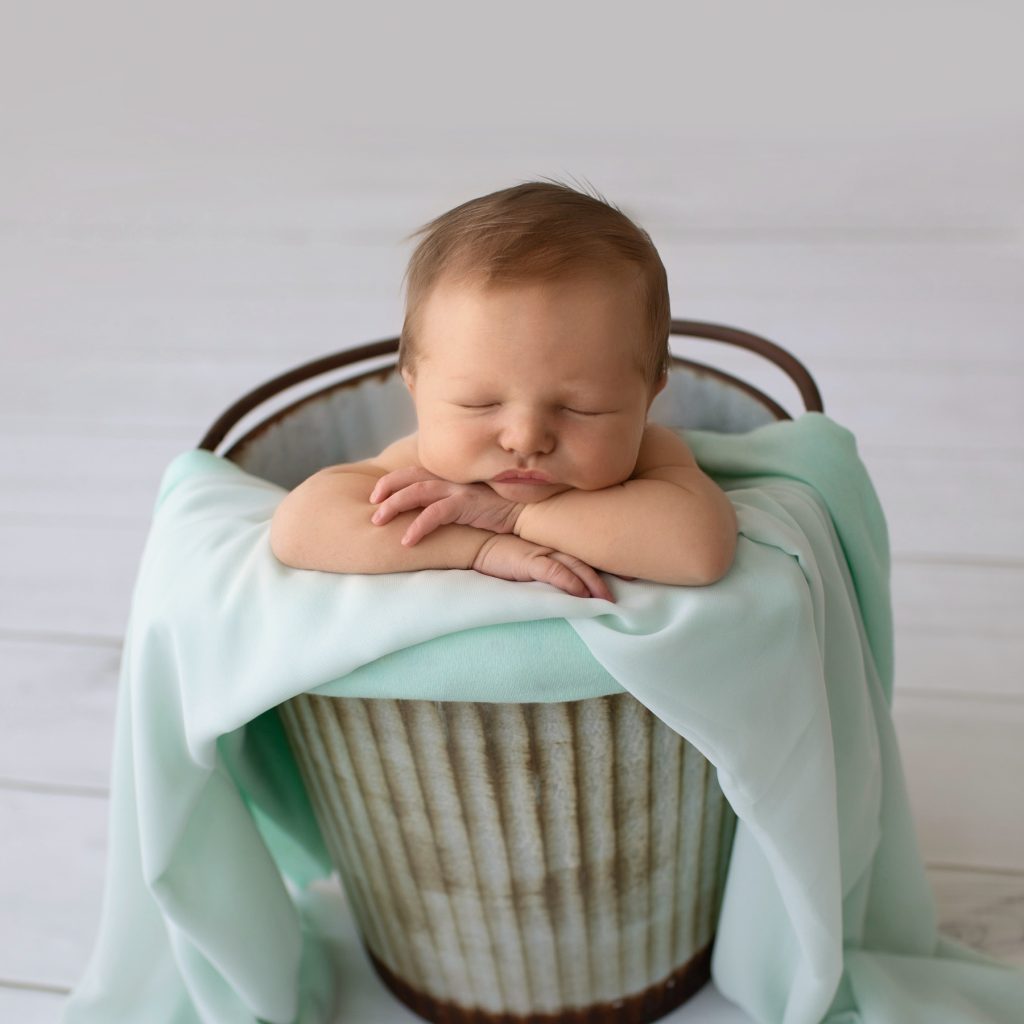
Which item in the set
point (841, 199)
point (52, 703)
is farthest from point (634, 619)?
point (841, 199)

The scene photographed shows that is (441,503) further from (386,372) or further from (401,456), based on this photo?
(386,372)

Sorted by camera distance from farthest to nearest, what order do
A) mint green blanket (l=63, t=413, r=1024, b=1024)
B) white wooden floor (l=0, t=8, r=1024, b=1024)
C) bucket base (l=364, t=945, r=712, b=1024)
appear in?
1. white wooden floor (l=0, t=8, r=1024, b=1024)
2. bucket base (l=364, t=945, r=712, b=1024)
3. mint green blanket (l=63, t=413, r=1024, b=1024)

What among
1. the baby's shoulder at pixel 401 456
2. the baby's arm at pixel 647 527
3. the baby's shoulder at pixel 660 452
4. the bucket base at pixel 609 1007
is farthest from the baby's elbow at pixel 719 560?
the bucket base at pixel 609 1007

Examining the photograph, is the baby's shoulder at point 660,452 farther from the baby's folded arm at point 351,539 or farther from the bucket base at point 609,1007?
the bucket base at point 609,1007

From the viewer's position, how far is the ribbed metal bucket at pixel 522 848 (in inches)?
33.9

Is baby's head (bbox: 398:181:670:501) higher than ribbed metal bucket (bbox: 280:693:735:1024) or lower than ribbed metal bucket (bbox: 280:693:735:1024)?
higher

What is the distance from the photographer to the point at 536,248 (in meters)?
0.81

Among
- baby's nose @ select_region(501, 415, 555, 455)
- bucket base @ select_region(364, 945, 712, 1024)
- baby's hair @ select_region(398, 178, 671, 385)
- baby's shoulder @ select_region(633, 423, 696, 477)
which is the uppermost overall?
baby's hair @ select_region(398, 178, 671, 385)

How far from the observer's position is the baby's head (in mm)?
808

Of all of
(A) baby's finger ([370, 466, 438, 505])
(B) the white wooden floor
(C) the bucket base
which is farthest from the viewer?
(B) the white wooden floor

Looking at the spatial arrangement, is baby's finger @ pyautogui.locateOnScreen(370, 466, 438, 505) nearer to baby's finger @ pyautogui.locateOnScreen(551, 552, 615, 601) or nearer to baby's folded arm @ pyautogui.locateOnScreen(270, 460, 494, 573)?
baby's folded arm @ pyautogui.locateOnScreen(270, 460, 494, 573)

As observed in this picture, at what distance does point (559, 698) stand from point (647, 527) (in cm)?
12

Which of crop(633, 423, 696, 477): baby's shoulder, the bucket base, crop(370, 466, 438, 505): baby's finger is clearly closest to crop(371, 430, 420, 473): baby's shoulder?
crop(370, 466, 438, 505): baby's finger

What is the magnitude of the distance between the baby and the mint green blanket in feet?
0.09
